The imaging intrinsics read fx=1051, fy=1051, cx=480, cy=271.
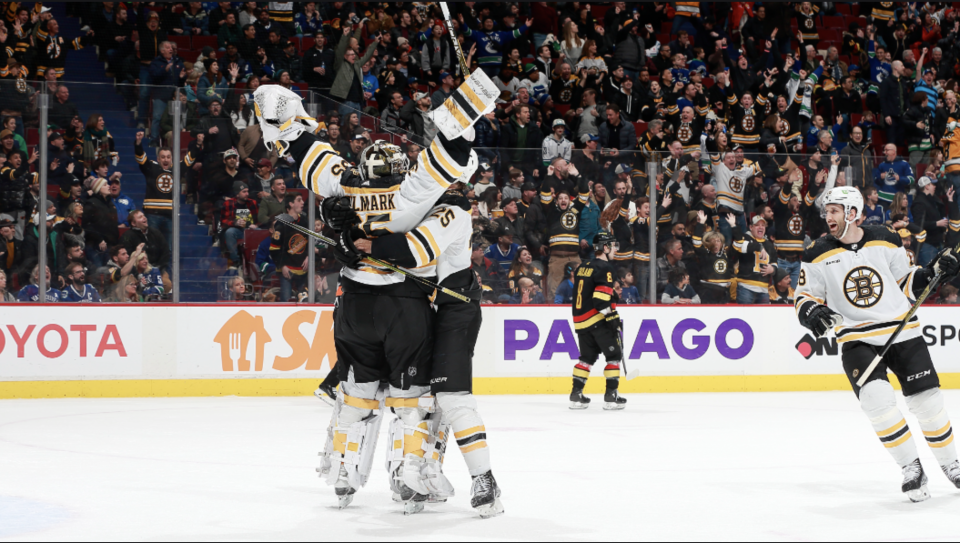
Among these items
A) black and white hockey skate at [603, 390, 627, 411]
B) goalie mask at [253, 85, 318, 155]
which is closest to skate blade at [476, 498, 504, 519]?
goalie mask at [253, 85, 318, 155]

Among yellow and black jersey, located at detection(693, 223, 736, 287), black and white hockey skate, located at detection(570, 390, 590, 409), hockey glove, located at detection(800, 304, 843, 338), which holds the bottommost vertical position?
black and white hockey skate, located at detection(570, 390, 590, 409)

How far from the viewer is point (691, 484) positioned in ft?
16.6

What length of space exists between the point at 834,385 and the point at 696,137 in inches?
147

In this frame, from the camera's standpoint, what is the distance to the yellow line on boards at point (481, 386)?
912 cm

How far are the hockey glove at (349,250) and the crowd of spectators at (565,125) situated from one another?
5267 mm

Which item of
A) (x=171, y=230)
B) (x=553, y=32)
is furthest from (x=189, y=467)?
(x=553, y=32)

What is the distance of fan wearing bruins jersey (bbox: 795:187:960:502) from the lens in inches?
189

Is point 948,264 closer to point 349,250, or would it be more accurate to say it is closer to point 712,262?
point 349,250

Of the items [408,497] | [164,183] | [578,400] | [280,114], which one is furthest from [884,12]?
[408,497]

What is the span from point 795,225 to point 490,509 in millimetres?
7182

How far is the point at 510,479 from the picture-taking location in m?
5.23

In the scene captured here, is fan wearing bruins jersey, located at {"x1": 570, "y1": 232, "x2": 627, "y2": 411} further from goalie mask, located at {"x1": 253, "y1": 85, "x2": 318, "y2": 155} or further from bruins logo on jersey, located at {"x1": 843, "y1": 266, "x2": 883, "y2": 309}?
goalie mask, located at {"x1": 253, "y1": 85, "x2": 318, "y2": 155}

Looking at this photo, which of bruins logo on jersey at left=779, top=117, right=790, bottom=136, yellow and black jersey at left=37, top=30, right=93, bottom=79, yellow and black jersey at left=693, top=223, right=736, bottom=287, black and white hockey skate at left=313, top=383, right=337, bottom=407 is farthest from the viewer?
bruins logo on jersey at left=779, top=117, right=790, bottom=136

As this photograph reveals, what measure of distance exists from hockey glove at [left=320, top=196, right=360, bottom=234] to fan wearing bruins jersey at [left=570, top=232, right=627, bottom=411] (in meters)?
4.65
